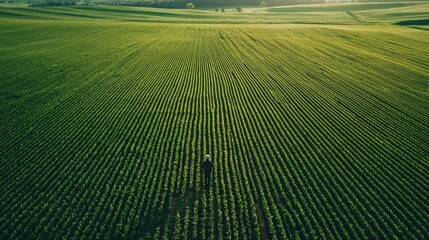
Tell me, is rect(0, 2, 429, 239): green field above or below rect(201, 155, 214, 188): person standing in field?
below

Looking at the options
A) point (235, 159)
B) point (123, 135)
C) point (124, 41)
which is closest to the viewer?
point (235, 159)

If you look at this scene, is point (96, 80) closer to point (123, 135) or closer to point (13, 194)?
point (123, 135)

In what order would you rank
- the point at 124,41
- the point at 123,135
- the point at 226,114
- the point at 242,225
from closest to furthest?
the point at 242,225 → the point at 123,135 → the point at 226,114 → the point at 124,41

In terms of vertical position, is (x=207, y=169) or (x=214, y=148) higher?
(x=207, y=169)

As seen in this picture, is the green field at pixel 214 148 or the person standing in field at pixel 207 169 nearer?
the green field at pixel 214 148

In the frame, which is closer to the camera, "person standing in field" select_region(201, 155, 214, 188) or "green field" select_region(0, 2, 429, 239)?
"green field" select_region(0, 2, 429, 239)

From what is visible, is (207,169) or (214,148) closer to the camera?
(207,169)

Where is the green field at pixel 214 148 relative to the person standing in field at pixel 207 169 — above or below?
below

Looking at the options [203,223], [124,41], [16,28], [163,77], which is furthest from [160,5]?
[203,223]
